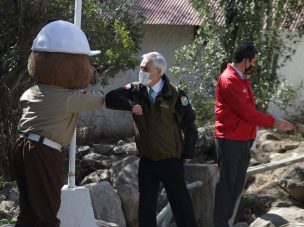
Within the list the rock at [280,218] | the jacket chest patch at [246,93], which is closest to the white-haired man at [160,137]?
the jacket chest patch at [246,93]

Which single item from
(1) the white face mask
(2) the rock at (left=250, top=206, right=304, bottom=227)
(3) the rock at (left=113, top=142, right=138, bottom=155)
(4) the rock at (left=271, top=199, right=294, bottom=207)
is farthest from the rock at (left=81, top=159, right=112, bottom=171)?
(1) the white face mask

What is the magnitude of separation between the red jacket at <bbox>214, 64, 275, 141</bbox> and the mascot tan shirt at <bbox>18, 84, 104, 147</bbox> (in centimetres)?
201

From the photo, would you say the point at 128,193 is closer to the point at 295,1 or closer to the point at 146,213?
the point at 146,213

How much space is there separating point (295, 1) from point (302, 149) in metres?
2.19

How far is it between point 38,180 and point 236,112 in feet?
8.03

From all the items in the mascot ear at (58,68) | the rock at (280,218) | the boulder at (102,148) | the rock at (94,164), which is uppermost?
the mascot ear at (58,68)

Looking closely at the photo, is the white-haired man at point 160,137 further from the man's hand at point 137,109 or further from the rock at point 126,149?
the rock at point 126,149

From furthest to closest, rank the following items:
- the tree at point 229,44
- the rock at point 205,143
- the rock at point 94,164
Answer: the rock at point 94,164, the rock at point 205,143, the tree at point 229,44

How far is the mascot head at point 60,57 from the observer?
4.55 meters

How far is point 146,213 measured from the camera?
5988 mm

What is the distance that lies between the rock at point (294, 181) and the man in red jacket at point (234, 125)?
62.0 inches

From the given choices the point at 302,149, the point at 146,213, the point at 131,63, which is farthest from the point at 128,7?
the point at 146,213

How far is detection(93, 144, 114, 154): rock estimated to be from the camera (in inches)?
477

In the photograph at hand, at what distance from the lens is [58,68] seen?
455 cm
